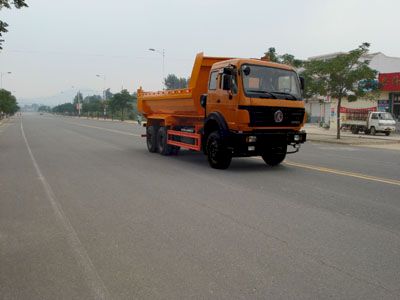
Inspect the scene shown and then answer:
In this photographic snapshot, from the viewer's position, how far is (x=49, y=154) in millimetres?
15945

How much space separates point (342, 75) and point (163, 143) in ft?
49.5

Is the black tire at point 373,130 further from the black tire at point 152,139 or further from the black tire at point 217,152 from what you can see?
the black tire at point 217,152

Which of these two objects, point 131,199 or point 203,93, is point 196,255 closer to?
point 131,199

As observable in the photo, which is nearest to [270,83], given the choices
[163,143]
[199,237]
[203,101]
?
[203,101]

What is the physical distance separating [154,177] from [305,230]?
17.3 ft

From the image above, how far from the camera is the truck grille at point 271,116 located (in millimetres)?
10742

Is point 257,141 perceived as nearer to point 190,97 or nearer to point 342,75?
point 190,97

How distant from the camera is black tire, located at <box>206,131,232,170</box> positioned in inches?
448

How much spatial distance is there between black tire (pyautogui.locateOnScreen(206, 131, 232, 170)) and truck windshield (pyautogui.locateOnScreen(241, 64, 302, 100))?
4.89 feet

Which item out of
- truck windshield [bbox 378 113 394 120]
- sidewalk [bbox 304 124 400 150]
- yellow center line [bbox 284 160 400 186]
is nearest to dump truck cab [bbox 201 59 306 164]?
yellow center line [bbox 284 160 400 186]

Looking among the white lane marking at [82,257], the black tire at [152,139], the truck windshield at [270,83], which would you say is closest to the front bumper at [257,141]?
the truck windshield at [270,83]

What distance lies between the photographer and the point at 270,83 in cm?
1137

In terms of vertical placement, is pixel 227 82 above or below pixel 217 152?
above

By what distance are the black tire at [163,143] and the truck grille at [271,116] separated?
200 inches
